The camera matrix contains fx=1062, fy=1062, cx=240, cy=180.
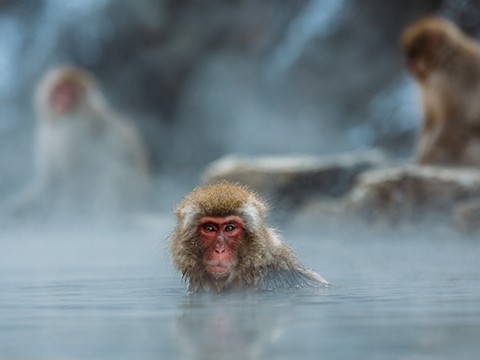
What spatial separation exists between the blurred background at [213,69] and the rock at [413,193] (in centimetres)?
629

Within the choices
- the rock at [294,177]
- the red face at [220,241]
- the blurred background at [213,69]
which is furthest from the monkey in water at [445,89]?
the red face at [220,241]

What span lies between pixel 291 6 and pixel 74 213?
5383 mm

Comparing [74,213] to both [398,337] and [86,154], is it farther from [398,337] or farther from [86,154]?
[398,337]

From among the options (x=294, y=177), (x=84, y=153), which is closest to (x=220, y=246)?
(x=294, y=177)

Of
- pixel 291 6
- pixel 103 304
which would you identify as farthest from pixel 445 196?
pixel 291 6

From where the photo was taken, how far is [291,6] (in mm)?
17469

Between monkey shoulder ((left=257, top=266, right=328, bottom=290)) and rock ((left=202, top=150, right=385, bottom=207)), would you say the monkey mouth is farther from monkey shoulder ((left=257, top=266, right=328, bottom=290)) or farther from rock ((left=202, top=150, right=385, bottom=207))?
rock ((left=202, top=150, right=385, bottom=207))

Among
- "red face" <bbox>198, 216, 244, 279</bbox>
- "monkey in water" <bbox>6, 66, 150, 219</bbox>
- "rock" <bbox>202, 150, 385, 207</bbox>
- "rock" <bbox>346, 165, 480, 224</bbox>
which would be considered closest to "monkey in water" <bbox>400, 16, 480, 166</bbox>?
"rock" <bbox>202, 150, 385, 207</bbox>

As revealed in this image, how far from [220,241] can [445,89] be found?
6.79 meters

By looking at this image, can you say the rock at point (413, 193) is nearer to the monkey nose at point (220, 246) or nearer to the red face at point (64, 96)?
the monkey nose at point (220, 246)

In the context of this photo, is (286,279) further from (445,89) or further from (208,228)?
(445,89)

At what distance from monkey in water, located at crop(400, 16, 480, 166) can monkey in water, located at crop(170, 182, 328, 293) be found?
239 inches

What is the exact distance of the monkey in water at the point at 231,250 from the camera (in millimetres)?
4262

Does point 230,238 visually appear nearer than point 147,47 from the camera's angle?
Yes
